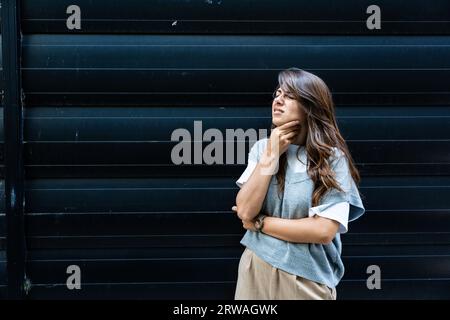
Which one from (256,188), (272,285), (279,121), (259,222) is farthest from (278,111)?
(272,285)

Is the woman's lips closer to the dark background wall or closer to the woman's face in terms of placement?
the woman's face

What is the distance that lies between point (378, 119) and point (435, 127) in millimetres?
306

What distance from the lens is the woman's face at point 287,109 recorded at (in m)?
1.85

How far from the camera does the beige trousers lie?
1771 millimetres

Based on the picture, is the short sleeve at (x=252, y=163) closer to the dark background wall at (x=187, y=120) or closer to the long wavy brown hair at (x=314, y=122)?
the long wavy brown hair at (x=314, y=122)

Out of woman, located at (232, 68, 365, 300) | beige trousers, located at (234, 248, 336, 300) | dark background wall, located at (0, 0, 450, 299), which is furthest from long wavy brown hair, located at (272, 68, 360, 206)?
dark background wall, located at (0, 0, 450, 299)

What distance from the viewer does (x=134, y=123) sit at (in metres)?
2.67

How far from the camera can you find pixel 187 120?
2664mm

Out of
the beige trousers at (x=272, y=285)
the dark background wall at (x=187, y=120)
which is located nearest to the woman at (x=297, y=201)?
the beige trousers at (x=272, y=285)

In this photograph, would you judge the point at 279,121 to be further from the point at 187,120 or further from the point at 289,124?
the point at 187,120

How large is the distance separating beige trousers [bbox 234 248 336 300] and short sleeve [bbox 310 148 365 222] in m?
0.26

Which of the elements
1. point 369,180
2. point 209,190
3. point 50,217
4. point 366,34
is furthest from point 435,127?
point 50,217

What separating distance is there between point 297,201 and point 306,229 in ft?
0.35

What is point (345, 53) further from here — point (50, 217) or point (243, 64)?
point (50, 217)
